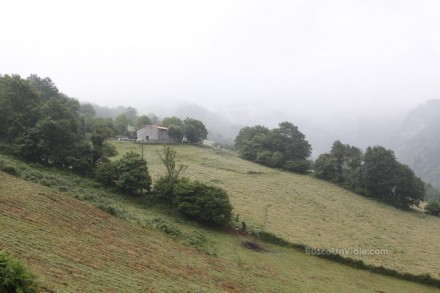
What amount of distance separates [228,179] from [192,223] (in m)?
27.1

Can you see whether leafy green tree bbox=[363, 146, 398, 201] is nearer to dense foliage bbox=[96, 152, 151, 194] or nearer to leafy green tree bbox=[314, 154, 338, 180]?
leafy green tree bbox=[314, 154, 338, 180]

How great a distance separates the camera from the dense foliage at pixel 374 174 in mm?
72375

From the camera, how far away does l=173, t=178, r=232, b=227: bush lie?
126ft

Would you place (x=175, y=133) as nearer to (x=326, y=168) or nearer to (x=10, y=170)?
(x=326, y=168)

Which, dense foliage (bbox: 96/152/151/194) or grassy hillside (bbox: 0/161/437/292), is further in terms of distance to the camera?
dense foliage (bbox: 96/152/151/194)

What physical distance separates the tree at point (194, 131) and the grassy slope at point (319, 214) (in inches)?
649

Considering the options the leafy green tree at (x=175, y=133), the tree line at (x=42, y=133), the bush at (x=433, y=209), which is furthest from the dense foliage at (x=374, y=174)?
the tree line at (x=42, y=133)

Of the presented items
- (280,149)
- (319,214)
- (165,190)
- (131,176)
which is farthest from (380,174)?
(131,176)

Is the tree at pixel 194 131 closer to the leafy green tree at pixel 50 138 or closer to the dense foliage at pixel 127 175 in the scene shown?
the leafy green tree at pixel 50 138

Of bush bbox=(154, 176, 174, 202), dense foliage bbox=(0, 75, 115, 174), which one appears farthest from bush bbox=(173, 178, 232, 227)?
dense foliage bbox=(0, 75, 115, 174)

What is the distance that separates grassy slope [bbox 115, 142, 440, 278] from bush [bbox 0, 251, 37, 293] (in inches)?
1255

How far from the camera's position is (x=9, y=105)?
47.6 metres

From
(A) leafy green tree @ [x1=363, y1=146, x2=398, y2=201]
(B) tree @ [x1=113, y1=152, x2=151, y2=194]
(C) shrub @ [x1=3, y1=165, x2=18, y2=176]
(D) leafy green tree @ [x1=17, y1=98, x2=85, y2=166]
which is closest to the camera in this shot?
(C) shrub @ [x1=3, y1=165, x2=18, y2=176]

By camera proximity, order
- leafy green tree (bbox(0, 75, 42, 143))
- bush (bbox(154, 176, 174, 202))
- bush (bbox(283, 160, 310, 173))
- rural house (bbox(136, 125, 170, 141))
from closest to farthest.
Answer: bush (bbox(154, 176, 174, 202)) → leafy green tree (bbox(0, 75, 42, 143)) → bush (bbox(283, 160, 310, 173)) → rural house (bbox(136, 125, 170, 141))
